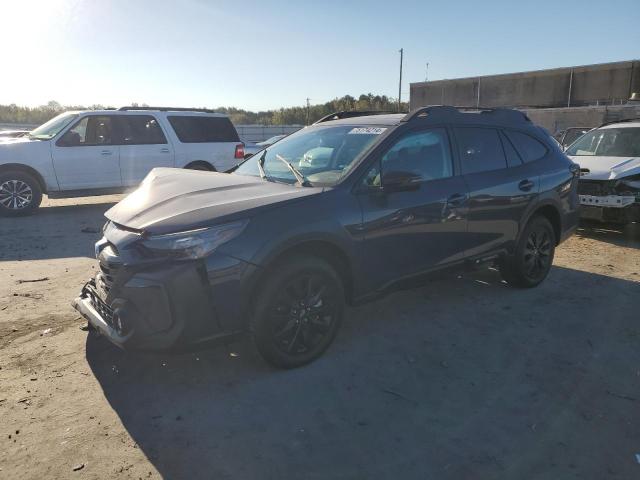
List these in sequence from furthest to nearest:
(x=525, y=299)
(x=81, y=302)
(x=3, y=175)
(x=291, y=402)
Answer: (x=3, y=175) → (x=525, y=299) → (x=81, y=302) → (x=291, y=402)

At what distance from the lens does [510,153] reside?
521 cm

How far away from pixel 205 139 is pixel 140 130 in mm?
1375

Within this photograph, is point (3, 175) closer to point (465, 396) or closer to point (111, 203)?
point (111, 203)

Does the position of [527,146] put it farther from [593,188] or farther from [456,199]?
[593,188]

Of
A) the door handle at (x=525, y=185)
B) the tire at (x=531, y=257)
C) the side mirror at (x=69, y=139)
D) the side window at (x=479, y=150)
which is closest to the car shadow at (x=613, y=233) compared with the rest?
the tire at (x=531, y=257)

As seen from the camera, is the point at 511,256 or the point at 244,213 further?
the point at 511,256

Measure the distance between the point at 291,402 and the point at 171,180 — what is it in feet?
6.97

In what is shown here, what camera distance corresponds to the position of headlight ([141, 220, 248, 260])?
3191mm

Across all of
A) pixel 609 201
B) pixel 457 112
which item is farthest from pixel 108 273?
pixel 609 201

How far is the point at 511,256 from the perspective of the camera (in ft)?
17.4

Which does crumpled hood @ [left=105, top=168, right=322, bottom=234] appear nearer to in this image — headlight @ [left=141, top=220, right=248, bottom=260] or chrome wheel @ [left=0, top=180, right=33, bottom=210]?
headlight @ [left=141, top=220, right=248, bottom=260]

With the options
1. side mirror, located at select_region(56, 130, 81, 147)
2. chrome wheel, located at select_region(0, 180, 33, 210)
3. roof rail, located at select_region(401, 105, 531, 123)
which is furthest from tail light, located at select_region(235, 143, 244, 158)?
roof rail, located at select_region(401, 105, 531, 123)

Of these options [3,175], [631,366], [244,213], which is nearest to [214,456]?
[244,213]

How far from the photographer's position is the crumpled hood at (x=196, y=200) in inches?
130
